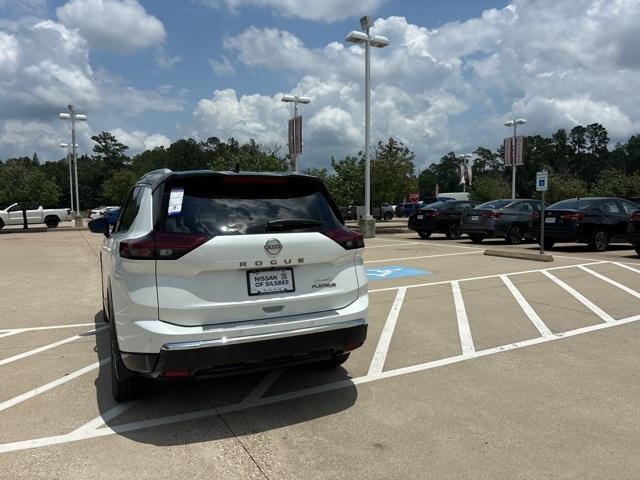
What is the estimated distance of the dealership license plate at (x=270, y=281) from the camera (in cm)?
355

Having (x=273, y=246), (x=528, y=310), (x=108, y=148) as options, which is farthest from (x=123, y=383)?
(x=108, y=148)

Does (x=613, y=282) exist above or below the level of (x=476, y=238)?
below

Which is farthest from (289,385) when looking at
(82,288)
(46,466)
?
(82,288)

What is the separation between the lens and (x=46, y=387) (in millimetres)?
4426

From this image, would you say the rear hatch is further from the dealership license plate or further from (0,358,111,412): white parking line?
(0,358,111,412): white parking line

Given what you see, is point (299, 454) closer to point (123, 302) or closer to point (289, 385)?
point (289, 385)

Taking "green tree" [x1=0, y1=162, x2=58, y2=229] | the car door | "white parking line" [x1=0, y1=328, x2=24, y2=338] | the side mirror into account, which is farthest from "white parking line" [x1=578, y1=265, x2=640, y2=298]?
"green tree" [x1=0, y1=162, x2=58, y2=229]

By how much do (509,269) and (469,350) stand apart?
6.23 metres

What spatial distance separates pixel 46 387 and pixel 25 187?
105 feet

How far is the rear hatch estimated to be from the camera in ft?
11.1

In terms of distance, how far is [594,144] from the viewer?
129 metres

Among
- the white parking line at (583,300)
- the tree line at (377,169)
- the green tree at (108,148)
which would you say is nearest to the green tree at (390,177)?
the tree line at (377,169)

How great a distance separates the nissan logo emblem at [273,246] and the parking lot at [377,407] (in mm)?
1239

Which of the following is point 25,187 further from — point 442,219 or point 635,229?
point 635,229
